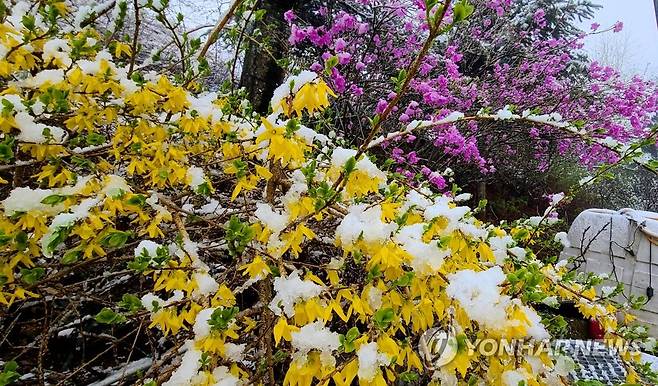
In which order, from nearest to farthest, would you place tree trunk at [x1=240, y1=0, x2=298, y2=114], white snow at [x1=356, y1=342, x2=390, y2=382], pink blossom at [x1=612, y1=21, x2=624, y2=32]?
white snow at [x1=356, y1=342, x2=390, y2=382] → tree trunk at [x1=240, y1=0, x2=298, y2=114] → pink blossom at [x1=612, y1=21, x2=624, y2=32]

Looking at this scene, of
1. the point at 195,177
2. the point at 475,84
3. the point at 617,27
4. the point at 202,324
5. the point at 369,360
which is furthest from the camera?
the point at 617,27

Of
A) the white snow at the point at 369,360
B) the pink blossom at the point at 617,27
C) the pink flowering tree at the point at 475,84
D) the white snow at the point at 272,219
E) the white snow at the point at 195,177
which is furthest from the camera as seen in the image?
the pink blossom at the point at 617,27

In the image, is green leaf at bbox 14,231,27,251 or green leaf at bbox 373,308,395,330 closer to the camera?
green leaf at bbox 373,308,395,330

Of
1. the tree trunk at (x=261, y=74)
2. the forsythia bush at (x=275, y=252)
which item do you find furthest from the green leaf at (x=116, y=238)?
the tree trunk at (x=261, y=74)

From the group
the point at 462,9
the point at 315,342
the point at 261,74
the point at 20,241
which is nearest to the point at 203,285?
the point at 315,342

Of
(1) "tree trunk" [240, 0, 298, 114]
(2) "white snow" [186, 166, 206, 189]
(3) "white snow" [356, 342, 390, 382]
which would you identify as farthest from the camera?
(1) "tree trunk" [240, 0, 298, 114]

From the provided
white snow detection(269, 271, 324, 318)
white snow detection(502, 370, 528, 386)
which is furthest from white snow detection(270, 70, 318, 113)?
white snow detection(502, 370, 528, 386)

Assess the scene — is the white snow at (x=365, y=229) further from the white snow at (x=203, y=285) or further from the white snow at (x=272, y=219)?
the white snow at (x=203, y=285)

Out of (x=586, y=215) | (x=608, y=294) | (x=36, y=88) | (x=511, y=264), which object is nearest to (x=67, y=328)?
(x=36, y=88)

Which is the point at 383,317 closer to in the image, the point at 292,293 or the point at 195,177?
the point at 292,293

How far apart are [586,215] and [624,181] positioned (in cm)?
677

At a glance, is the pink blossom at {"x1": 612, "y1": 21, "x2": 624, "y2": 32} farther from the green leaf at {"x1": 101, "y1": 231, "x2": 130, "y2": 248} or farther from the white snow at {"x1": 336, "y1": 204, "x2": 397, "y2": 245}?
the green leaf at {"x1": 101, "y1": 231, "x2": 130, "y2": 248}

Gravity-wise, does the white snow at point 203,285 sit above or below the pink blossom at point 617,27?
below

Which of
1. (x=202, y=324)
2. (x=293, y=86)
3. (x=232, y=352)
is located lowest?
(x=232, y=352)
